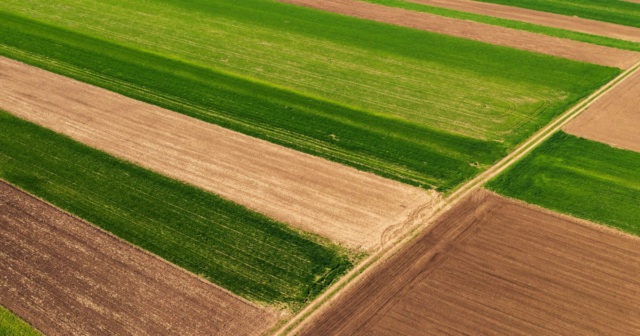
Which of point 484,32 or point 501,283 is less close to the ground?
point 484,32

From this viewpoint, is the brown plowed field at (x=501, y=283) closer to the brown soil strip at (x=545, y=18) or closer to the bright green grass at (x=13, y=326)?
the bright green grass at (x=13, y=326)

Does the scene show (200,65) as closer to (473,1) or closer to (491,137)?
(491,137)

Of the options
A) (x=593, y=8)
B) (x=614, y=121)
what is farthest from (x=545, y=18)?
(x=614, y=121)

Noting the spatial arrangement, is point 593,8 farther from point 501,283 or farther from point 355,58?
point 501,283

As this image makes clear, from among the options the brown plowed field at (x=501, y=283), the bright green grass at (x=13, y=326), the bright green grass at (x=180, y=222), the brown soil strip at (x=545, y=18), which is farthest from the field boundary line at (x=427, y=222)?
the brown soil strip at (x=545, y=18)

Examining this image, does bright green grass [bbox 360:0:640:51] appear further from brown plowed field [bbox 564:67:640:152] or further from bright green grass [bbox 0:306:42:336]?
bright green grass [bbox 0:306:42:336]

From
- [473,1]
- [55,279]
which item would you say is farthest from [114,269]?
[473,1]
